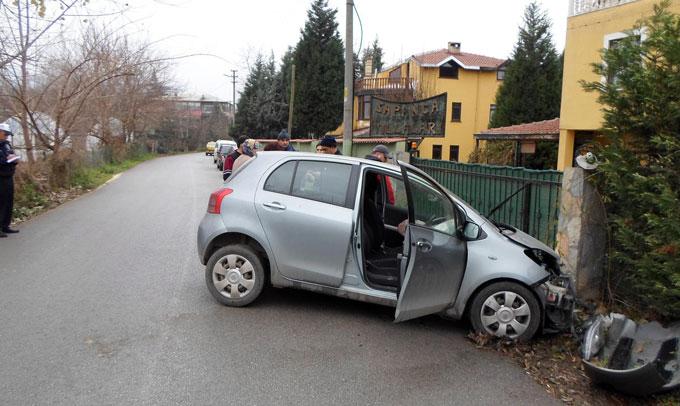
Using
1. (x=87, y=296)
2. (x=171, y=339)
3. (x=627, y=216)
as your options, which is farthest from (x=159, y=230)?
(x=627, y=216)

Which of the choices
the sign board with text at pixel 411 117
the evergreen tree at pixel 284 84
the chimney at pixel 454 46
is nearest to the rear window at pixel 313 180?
the sign board with text at pixel 411 117

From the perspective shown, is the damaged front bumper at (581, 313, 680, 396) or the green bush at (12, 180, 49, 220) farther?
the green bush at (12, 180, 49, 220)

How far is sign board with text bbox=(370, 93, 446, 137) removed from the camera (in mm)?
14219

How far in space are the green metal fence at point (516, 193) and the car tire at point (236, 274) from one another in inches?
149

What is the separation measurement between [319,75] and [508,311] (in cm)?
3599

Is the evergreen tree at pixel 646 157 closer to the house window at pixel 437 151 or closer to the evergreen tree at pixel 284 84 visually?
the house window at pixel 437 151

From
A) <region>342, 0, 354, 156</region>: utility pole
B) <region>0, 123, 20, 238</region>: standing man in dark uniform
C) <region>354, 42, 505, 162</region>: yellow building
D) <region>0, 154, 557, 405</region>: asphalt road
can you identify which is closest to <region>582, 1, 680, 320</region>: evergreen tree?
<region>0, 154, 557, 405</region>: asphalt road

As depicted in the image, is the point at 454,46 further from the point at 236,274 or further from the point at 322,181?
the point at 236,274

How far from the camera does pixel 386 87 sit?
32000 mm

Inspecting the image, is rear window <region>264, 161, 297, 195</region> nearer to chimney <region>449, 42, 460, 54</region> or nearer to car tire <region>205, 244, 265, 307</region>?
car tire <region>205, 244, 265, 307</region>

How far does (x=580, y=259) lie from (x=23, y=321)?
5.62 m

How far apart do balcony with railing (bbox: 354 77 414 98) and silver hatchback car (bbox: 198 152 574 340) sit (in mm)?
26127

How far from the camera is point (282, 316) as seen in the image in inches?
218

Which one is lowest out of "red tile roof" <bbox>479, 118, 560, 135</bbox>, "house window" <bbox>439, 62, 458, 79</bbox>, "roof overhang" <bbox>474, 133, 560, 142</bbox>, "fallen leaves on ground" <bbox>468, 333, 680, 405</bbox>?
"fallen leaves on ground" <bbox>468, 333, 680, 405</bbox>
